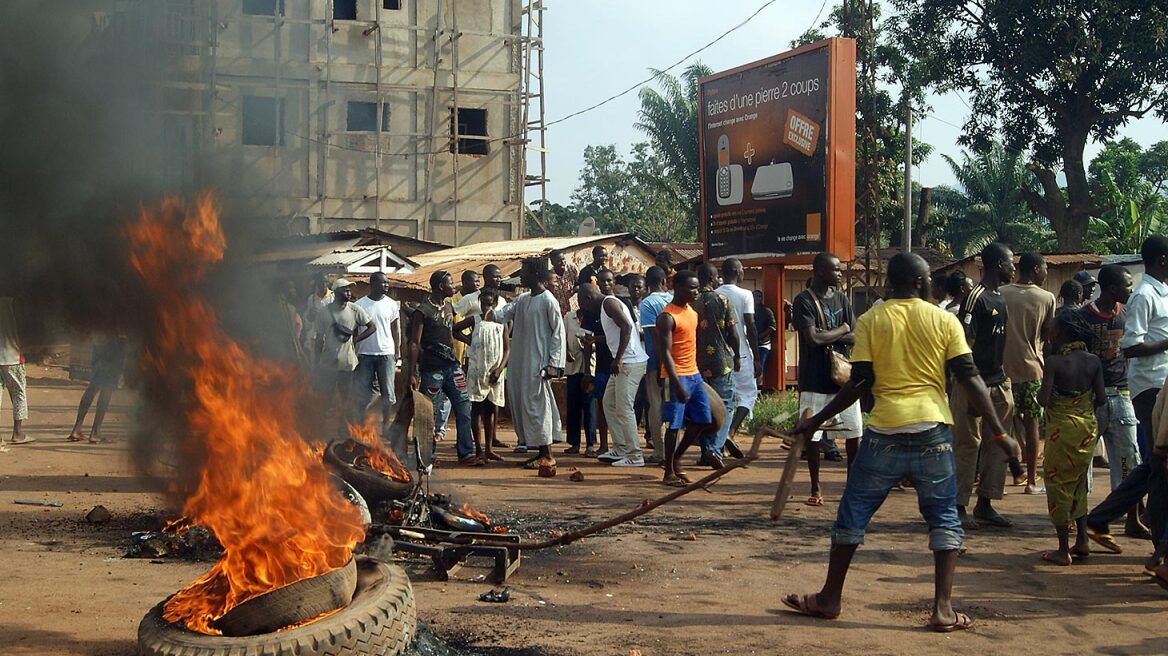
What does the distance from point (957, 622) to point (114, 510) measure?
639cm

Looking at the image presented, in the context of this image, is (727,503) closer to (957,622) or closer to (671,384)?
(671,384)

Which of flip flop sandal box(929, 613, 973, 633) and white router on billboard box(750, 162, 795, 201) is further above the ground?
white router on billboard box(750, 162, 795, 201)

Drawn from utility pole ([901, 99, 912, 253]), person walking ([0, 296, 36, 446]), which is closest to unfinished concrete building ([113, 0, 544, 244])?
person walking ([0, 296, 36, 446])

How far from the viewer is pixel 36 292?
6.15 meters

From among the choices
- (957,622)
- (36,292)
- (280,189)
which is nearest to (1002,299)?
(957,622)

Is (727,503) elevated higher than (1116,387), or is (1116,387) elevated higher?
(1116,387)

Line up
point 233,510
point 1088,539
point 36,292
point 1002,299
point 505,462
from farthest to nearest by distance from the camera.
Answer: point 505,462, point 1002,299, point 1088,539, point 36,292, point 233,510

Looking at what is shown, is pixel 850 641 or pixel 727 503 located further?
pixel 727 503

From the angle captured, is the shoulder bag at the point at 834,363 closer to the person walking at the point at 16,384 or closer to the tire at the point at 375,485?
the tire at the point at 375,485

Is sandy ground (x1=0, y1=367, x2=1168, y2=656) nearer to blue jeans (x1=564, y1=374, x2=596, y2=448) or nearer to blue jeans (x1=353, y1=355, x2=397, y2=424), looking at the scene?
blue jeans (x1=353, y1=355, x2=397, y2=424)

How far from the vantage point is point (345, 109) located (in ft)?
27.6

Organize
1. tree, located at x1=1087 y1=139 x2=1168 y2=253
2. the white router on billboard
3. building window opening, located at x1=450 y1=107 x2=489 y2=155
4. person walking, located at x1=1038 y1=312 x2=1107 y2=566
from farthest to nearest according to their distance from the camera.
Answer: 1. tree, located at x1=1087 y1=139 x2=1168 y2=253
2. building window opening, located at x1=450 y1=107 x2=489 y2=155
3. the white router on billboard
4. person walking, located at x1=1038 y1=312 x2=1107 y2=566

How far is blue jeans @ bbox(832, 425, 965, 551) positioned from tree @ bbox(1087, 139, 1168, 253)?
2674 centimetres

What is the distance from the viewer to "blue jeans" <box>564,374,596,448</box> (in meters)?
12.2
